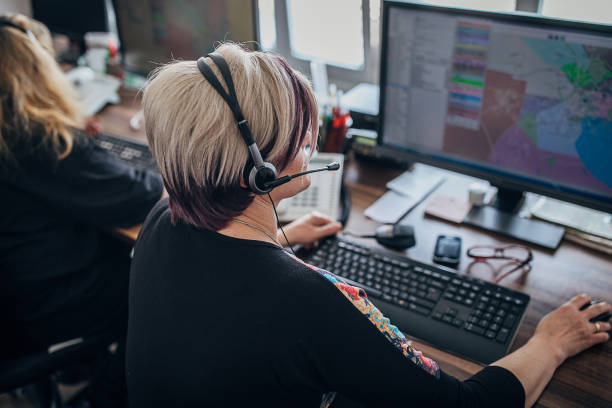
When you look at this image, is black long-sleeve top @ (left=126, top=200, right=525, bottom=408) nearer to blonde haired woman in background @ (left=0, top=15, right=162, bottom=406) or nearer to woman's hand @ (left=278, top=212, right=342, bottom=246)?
woman's hand @ (left=278, top=212, right=342, bottom=246)

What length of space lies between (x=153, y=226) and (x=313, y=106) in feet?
1.10

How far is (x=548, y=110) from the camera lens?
1.09 m

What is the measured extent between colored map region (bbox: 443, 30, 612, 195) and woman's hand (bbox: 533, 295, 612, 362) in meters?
0.28

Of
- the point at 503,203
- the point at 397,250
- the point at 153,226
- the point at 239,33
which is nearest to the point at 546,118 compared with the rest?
the point at 503,203

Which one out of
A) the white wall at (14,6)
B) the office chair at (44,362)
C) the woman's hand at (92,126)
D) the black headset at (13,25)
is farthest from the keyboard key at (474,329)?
the white wall at (14,6)

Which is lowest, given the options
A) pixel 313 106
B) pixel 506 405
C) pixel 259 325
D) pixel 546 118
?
pixel 506 405

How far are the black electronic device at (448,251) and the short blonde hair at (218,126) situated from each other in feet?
1.73

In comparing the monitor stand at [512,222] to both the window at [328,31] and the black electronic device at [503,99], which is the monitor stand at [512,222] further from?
the window at [328,31]

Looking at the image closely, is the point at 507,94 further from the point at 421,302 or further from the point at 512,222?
the point at 421,302

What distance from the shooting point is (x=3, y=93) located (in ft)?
4.10

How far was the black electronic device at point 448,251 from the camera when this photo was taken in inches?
45.5

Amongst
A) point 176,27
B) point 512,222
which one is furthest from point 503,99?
point 176,27

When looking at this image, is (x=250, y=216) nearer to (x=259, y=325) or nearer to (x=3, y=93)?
(x=259, y=325)

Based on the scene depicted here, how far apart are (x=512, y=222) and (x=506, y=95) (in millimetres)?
321
